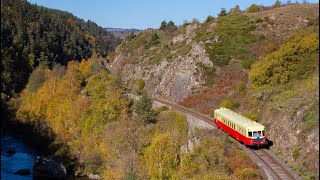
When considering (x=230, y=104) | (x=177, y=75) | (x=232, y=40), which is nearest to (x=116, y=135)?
(x=230, y=104)

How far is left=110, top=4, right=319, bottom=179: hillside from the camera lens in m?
37.9

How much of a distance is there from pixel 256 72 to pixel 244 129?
757 inches

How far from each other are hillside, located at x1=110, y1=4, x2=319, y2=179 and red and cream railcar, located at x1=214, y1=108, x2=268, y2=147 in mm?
2739

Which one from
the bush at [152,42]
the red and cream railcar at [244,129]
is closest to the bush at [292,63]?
the red and cream railcar at [244,129]

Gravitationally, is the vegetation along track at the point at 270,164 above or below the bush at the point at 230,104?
below

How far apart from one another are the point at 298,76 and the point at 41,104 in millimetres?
41941

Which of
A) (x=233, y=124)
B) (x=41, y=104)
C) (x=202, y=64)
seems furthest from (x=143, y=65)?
(x=233, y=124)

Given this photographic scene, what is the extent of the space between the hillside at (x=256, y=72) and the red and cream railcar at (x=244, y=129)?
2739 mm

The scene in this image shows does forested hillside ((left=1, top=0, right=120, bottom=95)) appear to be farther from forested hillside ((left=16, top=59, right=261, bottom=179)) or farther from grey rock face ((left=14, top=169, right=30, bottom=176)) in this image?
grey rock face ((left=14, top=169, right=30, bottom=176))

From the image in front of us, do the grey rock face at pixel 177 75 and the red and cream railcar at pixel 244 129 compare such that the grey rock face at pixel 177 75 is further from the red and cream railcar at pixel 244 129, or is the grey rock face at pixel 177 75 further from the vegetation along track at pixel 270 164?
the vegetation along track at pixel 270 164

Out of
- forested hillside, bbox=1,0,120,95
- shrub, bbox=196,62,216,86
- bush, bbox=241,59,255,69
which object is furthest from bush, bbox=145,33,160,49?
bush, bbox=241,59,255,69

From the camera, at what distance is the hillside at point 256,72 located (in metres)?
37.9

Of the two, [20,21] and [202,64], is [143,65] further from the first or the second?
[20,21]

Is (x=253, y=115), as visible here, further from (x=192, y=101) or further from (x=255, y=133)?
(x=192, y=101)
